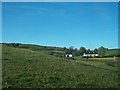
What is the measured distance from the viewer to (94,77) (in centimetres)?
1719

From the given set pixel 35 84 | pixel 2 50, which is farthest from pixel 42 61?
pixel 35 84

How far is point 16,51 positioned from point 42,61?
3855mm

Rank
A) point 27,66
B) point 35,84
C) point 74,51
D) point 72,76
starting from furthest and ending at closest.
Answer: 1. point 74,51
2. point 27,66
3. point 72,76
4. point 35,84

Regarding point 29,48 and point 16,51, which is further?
point 29,48

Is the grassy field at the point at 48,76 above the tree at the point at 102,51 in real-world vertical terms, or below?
below

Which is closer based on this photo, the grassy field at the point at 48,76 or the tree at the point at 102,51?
the grassy field at the point at 48,76

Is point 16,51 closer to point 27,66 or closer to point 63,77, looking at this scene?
point 27,66

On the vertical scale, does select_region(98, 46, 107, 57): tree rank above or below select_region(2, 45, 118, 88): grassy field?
above

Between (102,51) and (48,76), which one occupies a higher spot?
(102,51)

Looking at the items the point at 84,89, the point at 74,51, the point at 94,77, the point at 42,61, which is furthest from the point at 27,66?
the point at 74,51

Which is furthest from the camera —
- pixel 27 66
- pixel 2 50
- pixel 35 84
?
pixel 2 50

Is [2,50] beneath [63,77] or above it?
above

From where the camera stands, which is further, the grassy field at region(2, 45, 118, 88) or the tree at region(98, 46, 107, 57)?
the tree at region(98, 46, 107, 57)

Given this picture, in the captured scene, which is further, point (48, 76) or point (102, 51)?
point (102, 51)
